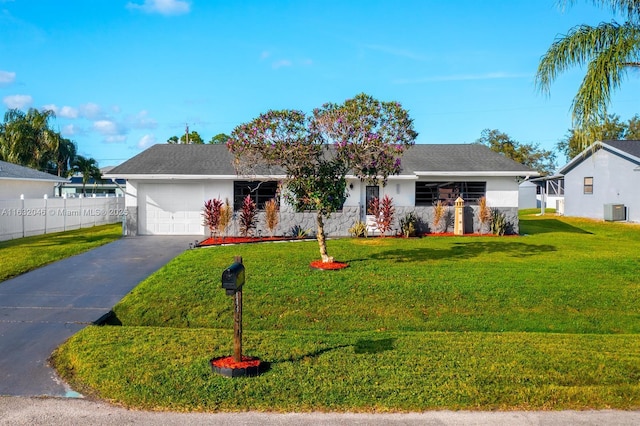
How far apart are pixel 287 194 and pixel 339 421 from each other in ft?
27.8

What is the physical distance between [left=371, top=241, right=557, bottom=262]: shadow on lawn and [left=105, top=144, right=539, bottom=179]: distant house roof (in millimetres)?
4569

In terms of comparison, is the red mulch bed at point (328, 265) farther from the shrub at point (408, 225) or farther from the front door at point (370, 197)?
the front door at point (370, 197)

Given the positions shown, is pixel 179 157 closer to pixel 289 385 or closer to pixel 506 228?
pixel 506 228

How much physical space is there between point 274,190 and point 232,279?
48.2 feet

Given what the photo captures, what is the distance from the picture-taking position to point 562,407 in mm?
5074

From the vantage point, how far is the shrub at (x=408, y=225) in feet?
63.3

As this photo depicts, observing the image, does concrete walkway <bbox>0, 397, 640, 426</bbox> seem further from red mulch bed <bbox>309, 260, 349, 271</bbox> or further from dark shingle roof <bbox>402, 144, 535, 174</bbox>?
dark shingle roof <bbox>402, 144, 535, 174</bbox>

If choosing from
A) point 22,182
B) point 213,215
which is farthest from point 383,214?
point 22,182

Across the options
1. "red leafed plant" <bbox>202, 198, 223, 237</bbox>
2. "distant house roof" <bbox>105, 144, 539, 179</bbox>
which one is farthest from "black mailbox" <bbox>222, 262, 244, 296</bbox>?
"distant house roof" <bbox>105, 144, 539, 179</bbox>

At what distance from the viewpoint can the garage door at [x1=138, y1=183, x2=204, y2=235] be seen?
2008 cm

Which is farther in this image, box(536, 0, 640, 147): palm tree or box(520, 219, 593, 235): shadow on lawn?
box(520, 219, 593, 235): shadow on lawn

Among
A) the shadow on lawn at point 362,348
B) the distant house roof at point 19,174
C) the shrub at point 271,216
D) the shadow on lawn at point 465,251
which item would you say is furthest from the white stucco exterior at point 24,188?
the shadow on lawn at point 362,348

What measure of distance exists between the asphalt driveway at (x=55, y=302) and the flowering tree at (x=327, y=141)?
13.5ft

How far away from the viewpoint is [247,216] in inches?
720
